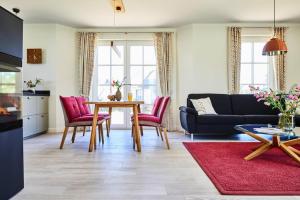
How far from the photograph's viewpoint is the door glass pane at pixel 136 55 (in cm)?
609

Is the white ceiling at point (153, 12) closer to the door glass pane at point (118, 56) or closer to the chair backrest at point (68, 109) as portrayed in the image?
the door glass pane at point (118, 56)

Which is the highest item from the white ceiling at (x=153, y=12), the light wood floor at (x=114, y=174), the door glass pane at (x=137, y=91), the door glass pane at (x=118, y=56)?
the white ceiling at (x=153, y=12)

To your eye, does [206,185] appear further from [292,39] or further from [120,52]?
[292,39]

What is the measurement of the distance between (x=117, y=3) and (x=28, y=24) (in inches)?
101

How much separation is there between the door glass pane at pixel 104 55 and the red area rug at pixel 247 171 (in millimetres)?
3293

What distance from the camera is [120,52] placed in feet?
20.0

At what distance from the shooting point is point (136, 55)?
6.10m

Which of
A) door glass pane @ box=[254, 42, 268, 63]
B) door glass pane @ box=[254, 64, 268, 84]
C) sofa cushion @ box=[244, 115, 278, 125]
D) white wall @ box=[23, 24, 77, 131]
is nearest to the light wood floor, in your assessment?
sofa cushion @ box=[244, 115, 278, 125]

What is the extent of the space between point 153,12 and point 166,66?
1364 millimetres

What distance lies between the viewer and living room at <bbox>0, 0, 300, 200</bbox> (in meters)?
2.13

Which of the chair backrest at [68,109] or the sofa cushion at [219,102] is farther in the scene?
the sofa cushion at [219,102]

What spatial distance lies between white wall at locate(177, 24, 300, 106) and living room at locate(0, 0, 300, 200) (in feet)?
0.08

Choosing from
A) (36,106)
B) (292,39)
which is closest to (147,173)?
(36,106)

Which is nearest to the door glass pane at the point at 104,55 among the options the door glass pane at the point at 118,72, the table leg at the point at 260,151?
the door glass pane at the point at 118,72
